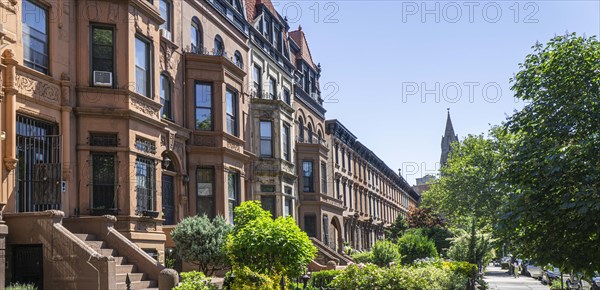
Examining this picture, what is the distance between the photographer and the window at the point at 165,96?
23.9 meters

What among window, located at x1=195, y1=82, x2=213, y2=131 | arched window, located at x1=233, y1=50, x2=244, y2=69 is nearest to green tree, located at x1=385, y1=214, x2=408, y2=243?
arched window, located at x1=233, y1=50, x2=244, y2=69

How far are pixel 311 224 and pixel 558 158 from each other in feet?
89.1

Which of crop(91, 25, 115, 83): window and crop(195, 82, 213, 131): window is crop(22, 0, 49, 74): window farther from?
crop(195, 82, 213, 131): window

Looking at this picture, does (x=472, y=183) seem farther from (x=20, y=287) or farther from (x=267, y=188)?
(x=20, y=287)

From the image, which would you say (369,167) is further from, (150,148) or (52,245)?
(52,245)

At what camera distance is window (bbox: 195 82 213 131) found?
2583cm

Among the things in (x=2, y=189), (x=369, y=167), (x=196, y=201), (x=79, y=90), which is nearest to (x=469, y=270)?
(x=196, y=201)

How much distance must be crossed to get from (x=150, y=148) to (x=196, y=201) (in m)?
5.29

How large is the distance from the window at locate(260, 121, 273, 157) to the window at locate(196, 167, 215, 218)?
7325 mm

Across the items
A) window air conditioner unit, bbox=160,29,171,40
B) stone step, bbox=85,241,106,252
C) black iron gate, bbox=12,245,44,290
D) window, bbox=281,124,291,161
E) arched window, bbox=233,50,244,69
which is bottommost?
black iron gate, bbox=12,245,44,290

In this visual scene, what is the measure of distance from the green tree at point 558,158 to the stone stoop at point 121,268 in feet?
28.3

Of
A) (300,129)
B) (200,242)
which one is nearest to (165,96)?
(200,242)

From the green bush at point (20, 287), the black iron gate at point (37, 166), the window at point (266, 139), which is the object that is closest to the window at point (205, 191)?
the window at point (266, 139)

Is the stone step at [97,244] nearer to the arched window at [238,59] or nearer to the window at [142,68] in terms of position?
the window at [142,68]
